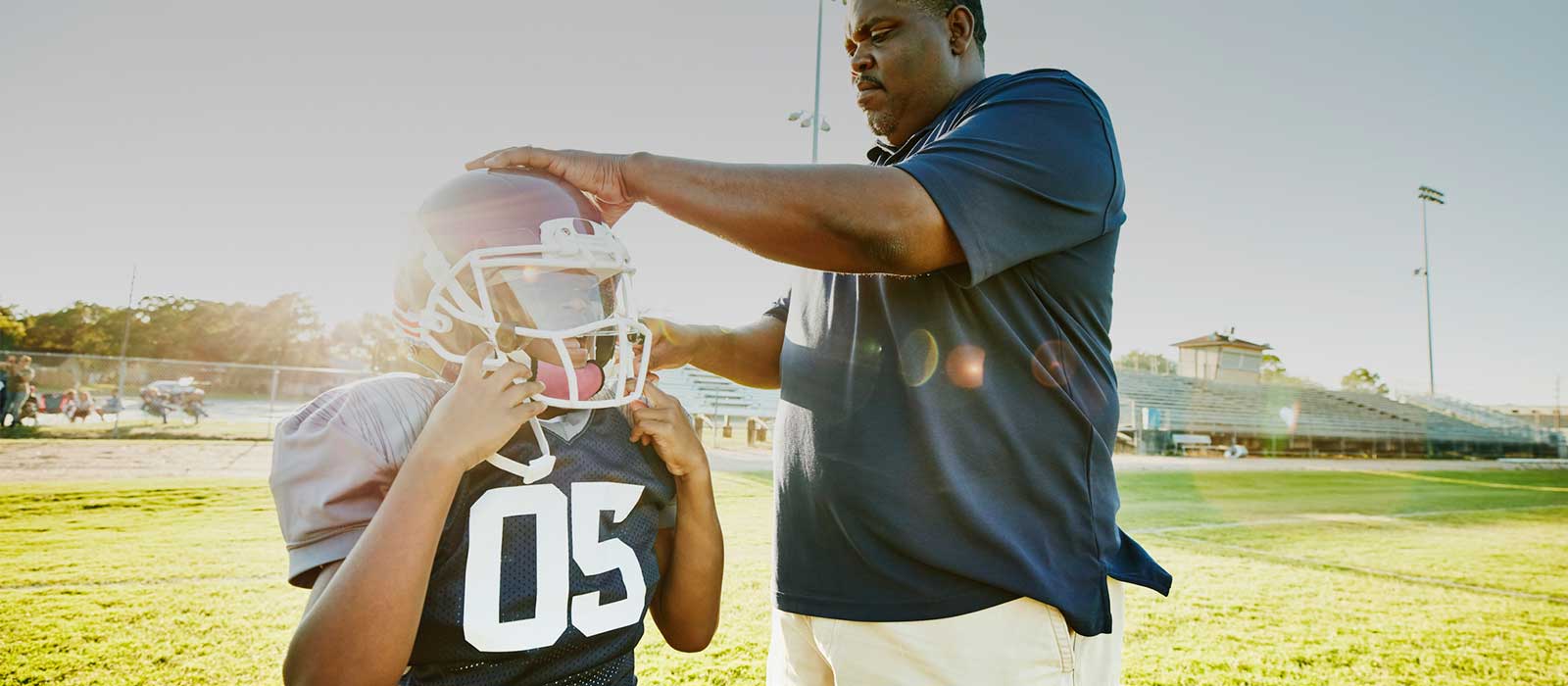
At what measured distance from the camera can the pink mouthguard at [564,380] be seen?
1.84m

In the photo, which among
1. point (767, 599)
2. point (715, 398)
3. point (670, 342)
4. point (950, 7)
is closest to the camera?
point (950, 7)

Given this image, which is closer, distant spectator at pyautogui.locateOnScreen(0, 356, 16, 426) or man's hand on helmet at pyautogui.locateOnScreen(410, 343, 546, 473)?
man's hand on helmet at pyautogui.locateOnScreen(410, 343, 546, 473)

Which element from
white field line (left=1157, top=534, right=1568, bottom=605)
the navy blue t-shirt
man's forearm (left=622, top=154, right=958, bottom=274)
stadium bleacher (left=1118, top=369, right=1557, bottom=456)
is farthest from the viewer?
stadium bleacher (left=1118, top=369, right=1557, bottom=456)

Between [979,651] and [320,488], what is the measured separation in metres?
1.39

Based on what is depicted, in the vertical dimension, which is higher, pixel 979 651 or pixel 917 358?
pixel 917 358

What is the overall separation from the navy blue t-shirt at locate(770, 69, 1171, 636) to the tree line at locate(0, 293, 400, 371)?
49122 millimetres

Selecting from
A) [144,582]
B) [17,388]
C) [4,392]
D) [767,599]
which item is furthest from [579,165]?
[17,388]

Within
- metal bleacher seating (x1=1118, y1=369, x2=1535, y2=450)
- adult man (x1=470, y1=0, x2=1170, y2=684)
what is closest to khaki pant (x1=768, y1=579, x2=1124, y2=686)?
adult man (x1=470, y1=0, x2=1170, y2=684)

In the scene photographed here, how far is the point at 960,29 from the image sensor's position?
2.04 metres

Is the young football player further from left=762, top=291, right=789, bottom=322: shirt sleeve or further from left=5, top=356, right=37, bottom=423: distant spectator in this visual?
left=5, top=356, right=37, bottom=423: distant spectator

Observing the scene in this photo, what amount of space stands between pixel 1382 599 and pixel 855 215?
7.24m

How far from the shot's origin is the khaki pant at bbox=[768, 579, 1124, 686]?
1635 millimetres

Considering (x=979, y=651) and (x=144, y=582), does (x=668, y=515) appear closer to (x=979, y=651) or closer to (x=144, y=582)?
(x=979, y=651)

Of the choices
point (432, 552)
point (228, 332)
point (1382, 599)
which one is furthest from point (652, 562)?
point (228, 332)
